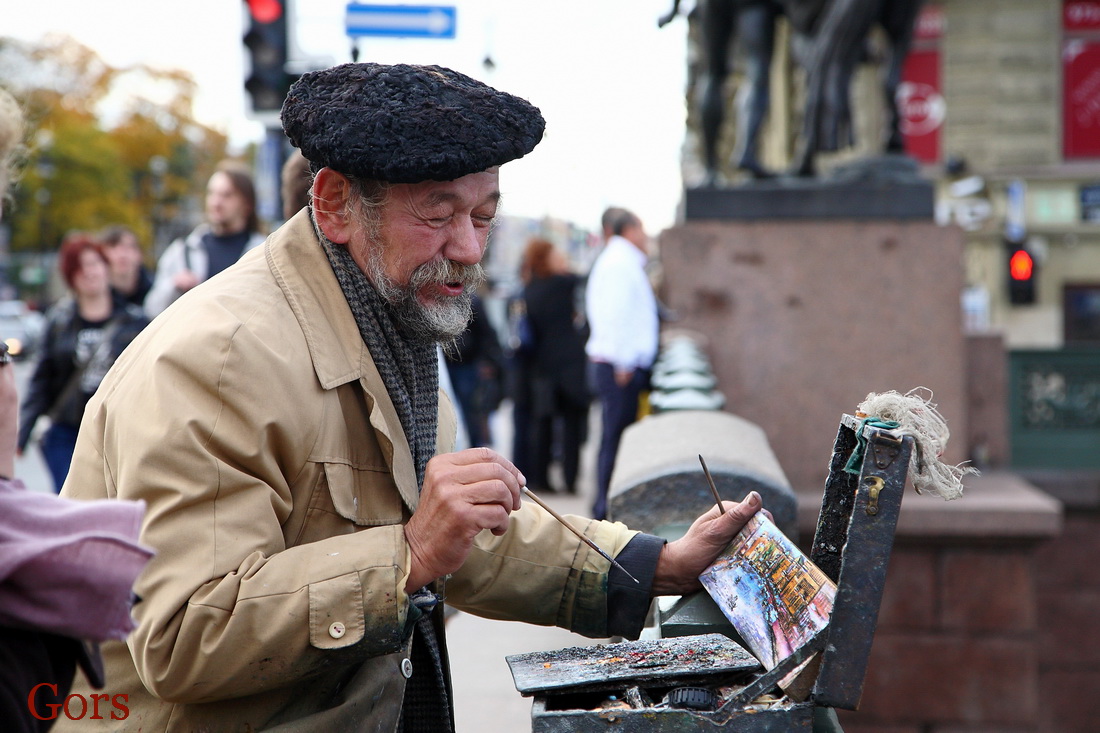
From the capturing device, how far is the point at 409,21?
779 centimetres

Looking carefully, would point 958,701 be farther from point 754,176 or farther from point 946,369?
point 754,176

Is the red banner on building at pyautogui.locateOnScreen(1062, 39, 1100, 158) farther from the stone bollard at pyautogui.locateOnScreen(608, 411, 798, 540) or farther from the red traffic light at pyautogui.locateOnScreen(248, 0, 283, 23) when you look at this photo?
the stone bollard at pyautogui.locateOnScreen(608, 411, 798, 540)

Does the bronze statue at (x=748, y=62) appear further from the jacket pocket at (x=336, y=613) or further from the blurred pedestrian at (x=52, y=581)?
the blurred pedestrian at (x=52, y=581)

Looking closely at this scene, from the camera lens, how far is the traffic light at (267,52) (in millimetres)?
7656

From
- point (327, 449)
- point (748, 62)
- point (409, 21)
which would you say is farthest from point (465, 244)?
point (409, 21)

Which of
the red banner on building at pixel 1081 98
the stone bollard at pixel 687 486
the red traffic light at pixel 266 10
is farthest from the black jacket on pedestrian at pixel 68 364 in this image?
the red banner on building at pixel 1081 98

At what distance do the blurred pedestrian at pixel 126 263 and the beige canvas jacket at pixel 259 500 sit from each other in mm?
5741

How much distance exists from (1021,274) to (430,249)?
1970cm

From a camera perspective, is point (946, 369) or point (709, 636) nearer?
point (709, 636)

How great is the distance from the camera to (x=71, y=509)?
144 cm

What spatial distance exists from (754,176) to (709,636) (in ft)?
16.7

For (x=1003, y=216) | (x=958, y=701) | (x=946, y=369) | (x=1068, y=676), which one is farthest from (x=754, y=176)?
(x=1003, y=216)

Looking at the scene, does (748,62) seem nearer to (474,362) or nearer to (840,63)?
(840,63)

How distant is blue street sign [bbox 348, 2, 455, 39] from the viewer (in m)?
7.70
